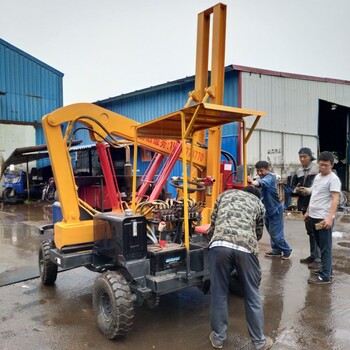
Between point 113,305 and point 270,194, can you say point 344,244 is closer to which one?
point 270,194

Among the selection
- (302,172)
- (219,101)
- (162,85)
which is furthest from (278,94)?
(219,101)

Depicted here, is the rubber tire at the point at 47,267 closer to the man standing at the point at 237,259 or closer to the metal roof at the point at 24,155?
the man standing at the point at 237,259

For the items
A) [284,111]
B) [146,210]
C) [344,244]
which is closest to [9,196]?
[284,111]

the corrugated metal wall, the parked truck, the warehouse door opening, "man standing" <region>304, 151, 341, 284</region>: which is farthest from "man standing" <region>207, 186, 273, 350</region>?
the warehouse door opening

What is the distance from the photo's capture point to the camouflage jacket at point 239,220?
3.12 metres

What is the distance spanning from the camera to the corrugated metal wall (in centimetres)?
1269

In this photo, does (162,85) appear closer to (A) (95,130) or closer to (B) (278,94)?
(B) (278,94)

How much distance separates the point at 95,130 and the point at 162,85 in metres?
10.8

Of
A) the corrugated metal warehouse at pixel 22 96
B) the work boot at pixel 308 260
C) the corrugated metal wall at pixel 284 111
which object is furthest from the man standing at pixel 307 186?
the corrugated metal warehouse at pixel 22 96

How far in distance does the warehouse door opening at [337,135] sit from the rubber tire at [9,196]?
586 inches

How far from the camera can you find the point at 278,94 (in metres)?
13.4

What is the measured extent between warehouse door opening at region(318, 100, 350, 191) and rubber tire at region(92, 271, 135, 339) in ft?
52.9

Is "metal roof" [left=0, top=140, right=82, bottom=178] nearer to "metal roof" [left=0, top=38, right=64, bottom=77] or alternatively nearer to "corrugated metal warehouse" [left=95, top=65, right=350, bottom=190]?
"corrugated metal warehouse" [left=95, top=65, right=350, bottom=190]

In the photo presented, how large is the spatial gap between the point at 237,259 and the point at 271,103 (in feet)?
36.3
